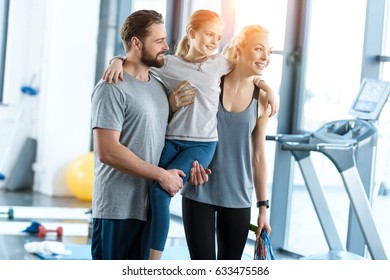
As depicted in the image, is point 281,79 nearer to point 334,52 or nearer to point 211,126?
point 334,52

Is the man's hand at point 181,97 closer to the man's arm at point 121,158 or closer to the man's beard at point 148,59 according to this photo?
the man's beard at point 148,59

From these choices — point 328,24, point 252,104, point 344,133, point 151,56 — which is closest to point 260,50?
point 252,104

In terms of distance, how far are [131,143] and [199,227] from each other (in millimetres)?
376

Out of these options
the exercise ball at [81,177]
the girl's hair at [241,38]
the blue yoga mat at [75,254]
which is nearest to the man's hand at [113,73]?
the girl's hair at [241,38]

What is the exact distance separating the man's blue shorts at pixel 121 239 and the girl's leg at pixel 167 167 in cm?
4

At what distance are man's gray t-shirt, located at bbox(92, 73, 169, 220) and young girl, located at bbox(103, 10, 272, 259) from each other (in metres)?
0.06

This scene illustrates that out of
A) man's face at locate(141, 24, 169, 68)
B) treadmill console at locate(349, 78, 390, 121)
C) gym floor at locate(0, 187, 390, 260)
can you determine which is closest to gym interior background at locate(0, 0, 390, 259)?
gym floor at locate(0, 187, 390, 260)

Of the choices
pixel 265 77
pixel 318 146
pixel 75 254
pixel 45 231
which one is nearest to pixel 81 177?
pixel 45 231

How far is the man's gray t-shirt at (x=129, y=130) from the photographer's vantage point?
235cm

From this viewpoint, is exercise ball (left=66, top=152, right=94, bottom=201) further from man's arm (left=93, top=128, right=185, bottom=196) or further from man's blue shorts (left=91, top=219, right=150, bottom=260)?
man's arm (left=93, top=128, right=185, bottom=196)

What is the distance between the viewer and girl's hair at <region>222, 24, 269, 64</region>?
2611mm

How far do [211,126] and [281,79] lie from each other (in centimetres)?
222

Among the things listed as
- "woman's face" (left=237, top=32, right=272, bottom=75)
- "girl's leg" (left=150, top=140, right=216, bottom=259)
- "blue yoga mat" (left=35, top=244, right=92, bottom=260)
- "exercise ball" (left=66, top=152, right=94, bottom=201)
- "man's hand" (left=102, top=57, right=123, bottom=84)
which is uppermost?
"woman's face" (left=237, top=32, right=272, bottom=75)

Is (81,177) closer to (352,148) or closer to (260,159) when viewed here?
(352,148)
